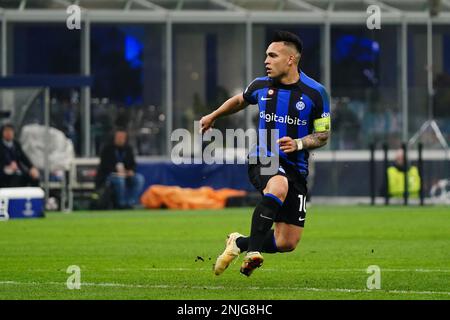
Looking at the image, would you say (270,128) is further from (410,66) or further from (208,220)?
(410,66)

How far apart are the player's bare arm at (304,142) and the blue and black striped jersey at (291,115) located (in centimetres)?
8

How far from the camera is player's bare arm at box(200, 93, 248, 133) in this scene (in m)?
12.9

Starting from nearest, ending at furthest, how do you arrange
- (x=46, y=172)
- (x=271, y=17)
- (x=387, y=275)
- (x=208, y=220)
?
1. (x=387, y=275)
2. (x=208, y=220)
3. (x=46, y=172)
4. (x=271, y=17)

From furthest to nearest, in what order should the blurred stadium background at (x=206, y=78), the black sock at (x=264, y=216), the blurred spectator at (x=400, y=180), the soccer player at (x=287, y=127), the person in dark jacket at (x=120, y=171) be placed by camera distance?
the blurred spectator at (x=400, y=180)
the blurred stadium background at (x=206, y=78)
the person in dark jacket at (x=120, y=171)
the soccer player at (x=287, y=127)
the black sock at (x=264, y=216)

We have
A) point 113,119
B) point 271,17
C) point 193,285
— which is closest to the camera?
point 193,285

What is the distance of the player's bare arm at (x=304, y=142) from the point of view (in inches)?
486

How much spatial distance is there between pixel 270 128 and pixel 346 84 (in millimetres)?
27231

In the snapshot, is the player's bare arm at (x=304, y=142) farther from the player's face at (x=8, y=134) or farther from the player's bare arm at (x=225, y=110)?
the player's face at (x=8, y=134)

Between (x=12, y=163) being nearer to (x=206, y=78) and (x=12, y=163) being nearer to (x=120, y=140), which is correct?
(x=120, y=140)

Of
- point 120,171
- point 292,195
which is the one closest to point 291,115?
point 292,195

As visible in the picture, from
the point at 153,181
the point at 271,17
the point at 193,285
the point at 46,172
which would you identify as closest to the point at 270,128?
the point at 193,285

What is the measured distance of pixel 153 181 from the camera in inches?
1328

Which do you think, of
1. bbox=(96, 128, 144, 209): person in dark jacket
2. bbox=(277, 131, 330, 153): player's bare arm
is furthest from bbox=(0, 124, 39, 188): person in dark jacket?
bbox=(277, 131, 330, 153): player's bare arm

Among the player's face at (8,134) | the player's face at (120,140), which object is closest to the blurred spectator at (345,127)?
the player's face at (120,140)
